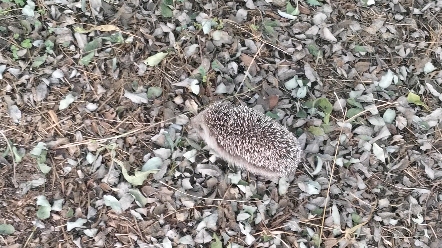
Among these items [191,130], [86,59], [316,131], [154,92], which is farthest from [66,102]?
[316,131]

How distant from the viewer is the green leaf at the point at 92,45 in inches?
119

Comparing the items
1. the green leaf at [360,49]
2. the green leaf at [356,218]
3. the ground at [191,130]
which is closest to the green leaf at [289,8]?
the ground at [191,130]

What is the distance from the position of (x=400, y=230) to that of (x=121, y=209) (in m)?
1.74

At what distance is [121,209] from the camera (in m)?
2.75

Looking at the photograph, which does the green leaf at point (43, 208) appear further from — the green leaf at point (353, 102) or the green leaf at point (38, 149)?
Result: the green leaf at point (353, 102)

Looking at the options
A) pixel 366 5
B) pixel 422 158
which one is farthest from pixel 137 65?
pixel 422 158

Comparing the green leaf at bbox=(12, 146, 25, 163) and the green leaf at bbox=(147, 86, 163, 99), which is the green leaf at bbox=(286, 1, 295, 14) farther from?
the green leaf at bbox=(12, 146, 25, 163)

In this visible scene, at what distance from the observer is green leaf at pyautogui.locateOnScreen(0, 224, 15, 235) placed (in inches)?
105

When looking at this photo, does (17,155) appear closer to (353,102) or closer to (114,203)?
(114,203)

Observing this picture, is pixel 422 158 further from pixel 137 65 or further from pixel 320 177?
pixel 137 65

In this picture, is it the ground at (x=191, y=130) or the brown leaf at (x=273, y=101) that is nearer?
the ground at (x=191, y=130)

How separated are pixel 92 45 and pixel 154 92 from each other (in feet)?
1.67

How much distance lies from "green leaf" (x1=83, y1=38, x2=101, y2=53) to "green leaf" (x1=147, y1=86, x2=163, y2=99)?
1.48ft

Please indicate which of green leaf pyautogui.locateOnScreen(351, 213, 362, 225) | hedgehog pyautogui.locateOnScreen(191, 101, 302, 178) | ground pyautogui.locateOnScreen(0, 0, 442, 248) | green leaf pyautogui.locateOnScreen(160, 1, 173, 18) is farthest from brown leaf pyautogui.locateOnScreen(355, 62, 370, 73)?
green leaf pyautogui.locateOnScreen(160, 1, 173, 18)
